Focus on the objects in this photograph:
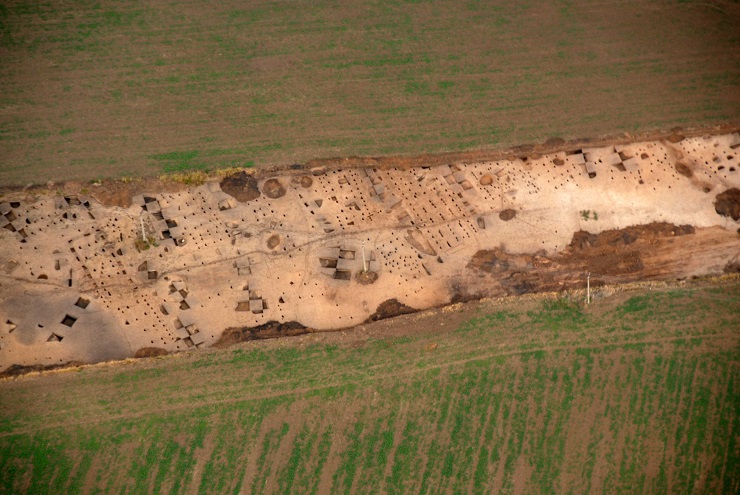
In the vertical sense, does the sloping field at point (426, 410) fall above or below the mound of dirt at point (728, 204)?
below

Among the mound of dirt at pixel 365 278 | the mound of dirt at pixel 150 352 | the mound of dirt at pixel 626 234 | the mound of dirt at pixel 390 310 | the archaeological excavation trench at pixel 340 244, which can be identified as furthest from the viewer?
the mound of dirt at pixel 626 234

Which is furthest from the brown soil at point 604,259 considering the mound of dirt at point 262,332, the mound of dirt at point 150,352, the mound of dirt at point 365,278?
the mound of dirt at point 150,352

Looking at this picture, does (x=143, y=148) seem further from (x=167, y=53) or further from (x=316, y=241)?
(x=316, y=241)

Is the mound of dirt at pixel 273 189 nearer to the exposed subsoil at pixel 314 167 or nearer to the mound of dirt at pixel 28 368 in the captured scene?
the exposed subsoil at pixel 314 167

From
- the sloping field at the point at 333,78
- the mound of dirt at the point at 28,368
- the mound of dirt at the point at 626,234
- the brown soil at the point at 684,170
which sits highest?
the sloping field at the point at 333,78

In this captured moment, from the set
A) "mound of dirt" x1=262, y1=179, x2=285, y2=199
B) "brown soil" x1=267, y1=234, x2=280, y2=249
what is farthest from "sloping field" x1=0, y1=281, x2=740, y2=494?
"mound of dirt" x1=262, y1=179, x2=285, y2=199

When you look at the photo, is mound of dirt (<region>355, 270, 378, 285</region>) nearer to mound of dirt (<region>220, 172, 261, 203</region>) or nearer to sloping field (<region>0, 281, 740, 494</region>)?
sloping field (<region>0, 281, 740, 494</region>)

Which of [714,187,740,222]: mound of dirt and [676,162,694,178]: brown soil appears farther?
[676,162,694,178]: brown soil

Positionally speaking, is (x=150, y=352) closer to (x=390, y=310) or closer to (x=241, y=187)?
(x=241, y=187)
